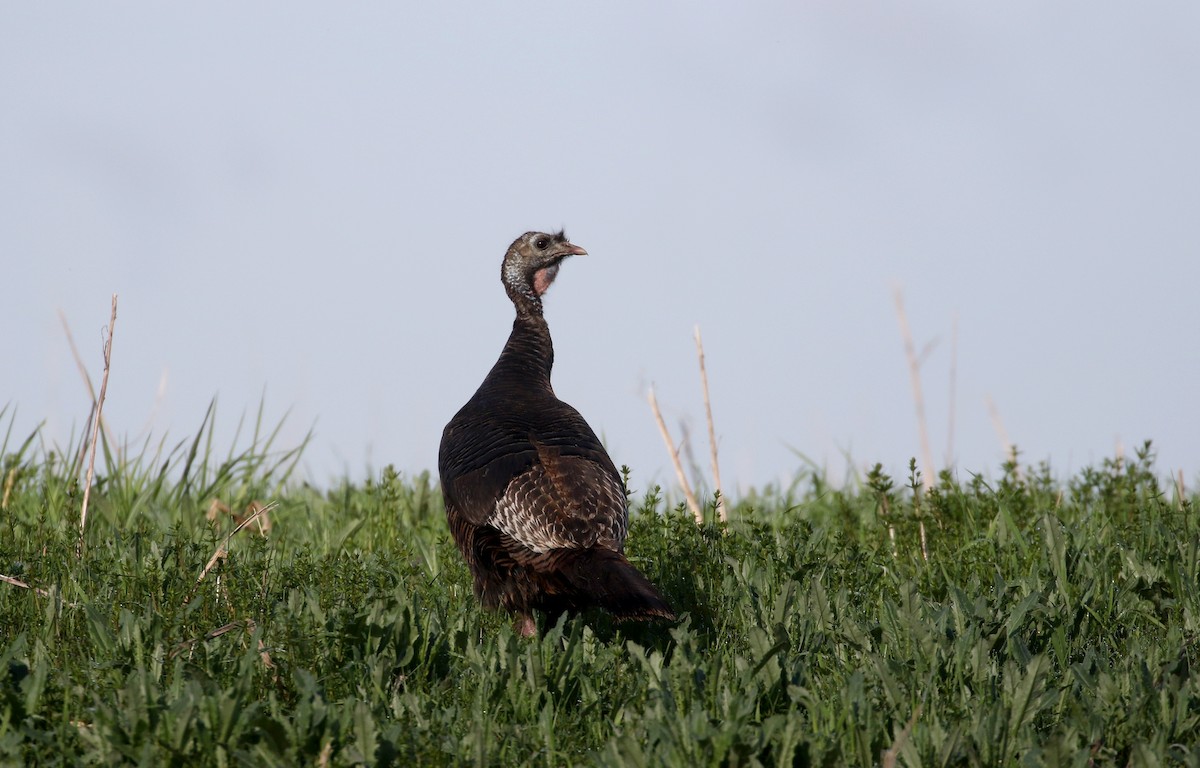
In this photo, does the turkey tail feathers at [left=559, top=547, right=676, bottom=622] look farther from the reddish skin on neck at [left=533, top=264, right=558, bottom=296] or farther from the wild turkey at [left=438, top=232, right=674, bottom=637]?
the reddish skin on neck at [left=533, top=264, right=558, bottom=296]

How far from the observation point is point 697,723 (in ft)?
11.1

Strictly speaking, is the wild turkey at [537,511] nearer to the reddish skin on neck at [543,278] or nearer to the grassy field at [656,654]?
the grassy field at [656,654]

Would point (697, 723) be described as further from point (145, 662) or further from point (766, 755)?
point (145, 662)

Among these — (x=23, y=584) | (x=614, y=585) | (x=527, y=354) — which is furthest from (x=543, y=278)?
(x=23, y=584)

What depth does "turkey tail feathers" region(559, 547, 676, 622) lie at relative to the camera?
450 centimetres

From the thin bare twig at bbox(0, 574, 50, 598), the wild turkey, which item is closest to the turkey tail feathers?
the wild turkey

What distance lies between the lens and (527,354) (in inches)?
268

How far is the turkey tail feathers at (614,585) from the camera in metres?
4.50

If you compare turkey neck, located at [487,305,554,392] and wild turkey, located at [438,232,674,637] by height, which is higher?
turkey neck, located at [487,305,554,392]

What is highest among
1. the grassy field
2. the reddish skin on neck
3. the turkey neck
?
the reddish skin on neck

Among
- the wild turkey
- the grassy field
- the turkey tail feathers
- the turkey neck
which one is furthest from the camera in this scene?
the turkey neck

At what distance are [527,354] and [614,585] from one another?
2.42m

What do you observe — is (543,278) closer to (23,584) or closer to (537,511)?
(537,511)

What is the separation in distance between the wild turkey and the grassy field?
178 mm
